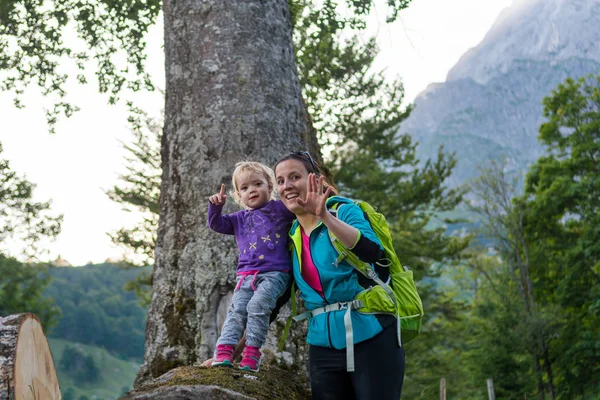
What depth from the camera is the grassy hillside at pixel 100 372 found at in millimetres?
106000

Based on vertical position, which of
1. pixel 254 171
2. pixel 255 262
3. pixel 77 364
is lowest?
pixel 77 364

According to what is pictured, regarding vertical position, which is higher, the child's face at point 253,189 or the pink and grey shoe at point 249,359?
the child's face at point 253,189

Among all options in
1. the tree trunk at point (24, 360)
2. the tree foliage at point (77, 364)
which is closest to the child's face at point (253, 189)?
the tree trunk at point (24, 360)

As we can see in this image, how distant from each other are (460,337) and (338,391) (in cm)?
3231

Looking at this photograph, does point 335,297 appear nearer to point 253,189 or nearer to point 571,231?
point 253,189

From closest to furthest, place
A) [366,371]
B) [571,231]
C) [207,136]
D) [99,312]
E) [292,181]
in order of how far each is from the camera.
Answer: [366,371], [292,181], [207,136], [571,231], [99,312]

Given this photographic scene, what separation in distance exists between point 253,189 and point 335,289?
35.4 inches

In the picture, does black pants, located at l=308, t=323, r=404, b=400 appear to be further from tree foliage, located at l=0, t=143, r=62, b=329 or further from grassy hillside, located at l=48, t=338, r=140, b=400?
grassy hillside, located at l=48, t=338, r=140, b=400

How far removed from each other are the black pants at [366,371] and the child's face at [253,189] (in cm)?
94

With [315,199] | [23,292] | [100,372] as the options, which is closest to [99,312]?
[100,372]

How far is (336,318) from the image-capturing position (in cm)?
286

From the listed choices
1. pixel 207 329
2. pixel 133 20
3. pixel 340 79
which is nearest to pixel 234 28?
pixel 207 329

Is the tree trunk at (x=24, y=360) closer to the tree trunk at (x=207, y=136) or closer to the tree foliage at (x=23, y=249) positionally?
the tree trunk at (x=207, y=136)

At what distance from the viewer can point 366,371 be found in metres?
2.79
